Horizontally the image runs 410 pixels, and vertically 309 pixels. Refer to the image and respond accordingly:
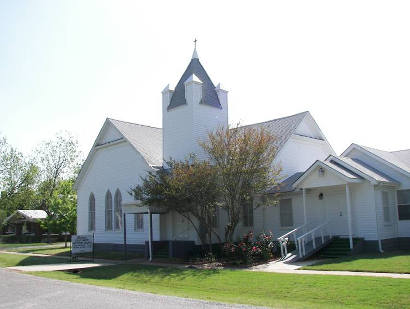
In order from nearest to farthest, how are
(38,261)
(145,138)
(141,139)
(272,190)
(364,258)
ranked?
(364,258) < (38,261) < (272,190) < (141,139) < (145,138)

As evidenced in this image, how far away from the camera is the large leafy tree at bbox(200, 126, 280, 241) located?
21.0 metres

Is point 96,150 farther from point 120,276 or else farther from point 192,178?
point 120,276

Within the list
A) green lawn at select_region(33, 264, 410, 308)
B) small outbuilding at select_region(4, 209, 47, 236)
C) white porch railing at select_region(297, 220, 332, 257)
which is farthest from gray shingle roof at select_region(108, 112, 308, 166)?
small outbuilding at select_region(4, 209, 47, 236)

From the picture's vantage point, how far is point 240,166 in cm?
2089

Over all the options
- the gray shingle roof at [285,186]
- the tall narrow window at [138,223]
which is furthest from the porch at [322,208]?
the tall narrow window at [138,223]

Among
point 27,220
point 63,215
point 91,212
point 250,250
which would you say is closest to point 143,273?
point 250,250

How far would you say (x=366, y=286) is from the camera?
12391mm

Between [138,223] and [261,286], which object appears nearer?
[261,286]

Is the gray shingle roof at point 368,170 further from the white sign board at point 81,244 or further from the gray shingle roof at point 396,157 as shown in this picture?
the white sign board at point 81,244

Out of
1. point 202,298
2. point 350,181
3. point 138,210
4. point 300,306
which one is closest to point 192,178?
point 138,210

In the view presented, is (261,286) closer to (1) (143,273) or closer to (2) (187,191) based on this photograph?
(1) (143,273)

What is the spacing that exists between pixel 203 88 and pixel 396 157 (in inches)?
472

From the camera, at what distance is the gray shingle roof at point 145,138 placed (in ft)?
89.7

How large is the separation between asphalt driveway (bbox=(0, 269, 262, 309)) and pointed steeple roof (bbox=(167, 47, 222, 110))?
14.8 m
